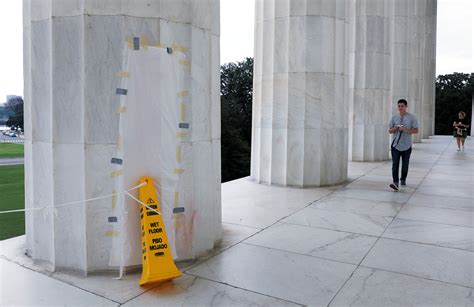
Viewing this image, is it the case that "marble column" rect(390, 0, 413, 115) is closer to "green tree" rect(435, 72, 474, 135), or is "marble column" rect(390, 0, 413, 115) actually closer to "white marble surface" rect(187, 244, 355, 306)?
"white marble surface" rect(187, 244, 355, 306)

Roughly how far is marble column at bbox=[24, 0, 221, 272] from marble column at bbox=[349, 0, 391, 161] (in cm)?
1300

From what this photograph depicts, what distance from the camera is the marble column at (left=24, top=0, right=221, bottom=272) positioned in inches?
208

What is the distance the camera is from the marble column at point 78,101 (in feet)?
17.4

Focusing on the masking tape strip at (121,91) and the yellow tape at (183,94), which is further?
the yellow tape at (183,94)

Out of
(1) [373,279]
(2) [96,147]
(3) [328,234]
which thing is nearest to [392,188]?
(3) [328,234]

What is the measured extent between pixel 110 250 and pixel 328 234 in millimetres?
3547

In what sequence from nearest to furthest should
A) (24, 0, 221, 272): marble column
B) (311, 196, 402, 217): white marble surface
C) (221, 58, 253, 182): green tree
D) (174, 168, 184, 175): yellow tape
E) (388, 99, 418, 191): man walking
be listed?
1. (24, 0, 221, 272): marble column
2. (174, 168, 184, 175): yellow tape
3. (311, 196, 402, 217): white marble surface
4. (388, 99, 418, 191): man walking
5. (221, 58, 253, 182): green tree

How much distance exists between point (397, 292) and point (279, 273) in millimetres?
1387

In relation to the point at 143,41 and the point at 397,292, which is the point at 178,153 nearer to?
the point at 143,41

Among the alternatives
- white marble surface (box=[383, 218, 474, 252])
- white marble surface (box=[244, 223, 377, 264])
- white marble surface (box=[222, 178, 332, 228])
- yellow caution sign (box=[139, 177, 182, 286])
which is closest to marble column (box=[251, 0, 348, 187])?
white marble surface (box=[222, 178, 332, 228])

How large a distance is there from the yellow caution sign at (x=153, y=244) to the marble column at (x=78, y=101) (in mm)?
473

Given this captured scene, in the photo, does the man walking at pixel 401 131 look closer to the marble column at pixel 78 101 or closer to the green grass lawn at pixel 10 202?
the marble column at pixel 78 101

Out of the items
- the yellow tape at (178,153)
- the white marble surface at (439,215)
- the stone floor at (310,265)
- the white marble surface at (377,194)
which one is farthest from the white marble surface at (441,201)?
the yellow tape at (178,153)

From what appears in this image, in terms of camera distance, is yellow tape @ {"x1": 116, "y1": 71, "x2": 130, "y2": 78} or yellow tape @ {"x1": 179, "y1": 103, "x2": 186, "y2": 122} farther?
yellow tape @ {"x1": 179, "y1": 103, "x2": 186, "y2": 122}
